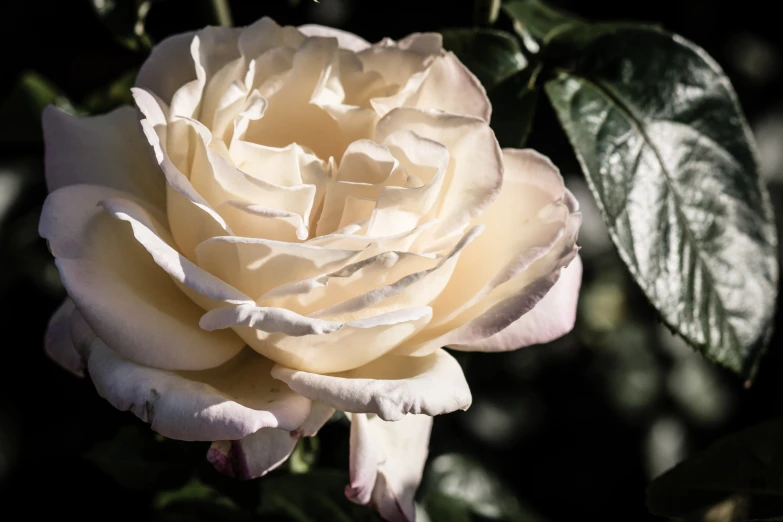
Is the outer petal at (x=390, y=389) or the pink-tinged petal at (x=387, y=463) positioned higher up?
the outer petal at (x=390, y=389)

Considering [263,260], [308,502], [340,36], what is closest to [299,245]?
[263,260]

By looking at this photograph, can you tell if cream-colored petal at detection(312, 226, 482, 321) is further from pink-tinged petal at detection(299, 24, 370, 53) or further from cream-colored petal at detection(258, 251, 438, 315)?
pink-tinged petal at detection(299, 24, 370, 53)

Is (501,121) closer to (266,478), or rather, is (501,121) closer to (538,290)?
(538,290)

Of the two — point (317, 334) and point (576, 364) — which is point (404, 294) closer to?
point (317, 334)

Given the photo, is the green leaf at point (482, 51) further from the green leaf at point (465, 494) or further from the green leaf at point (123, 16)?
the green leaf at point (465, 494)

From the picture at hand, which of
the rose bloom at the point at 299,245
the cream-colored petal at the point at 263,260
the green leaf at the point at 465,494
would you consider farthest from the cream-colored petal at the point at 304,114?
the green leaf at the point at 465,494
